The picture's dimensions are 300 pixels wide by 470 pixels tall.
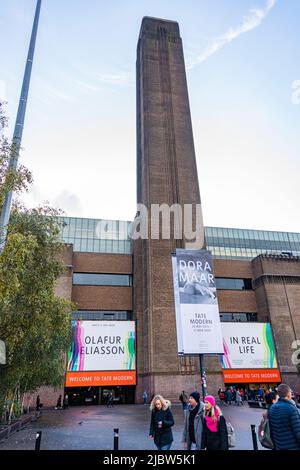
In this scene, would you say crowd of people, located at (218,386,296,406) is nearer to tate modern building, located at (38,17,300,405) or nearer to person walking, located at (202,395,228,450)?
tate modern building, located at (38,17,300,405)

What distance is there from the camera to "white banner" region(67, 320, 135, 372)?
33156 millimetres

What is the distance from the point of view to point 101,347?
111 feet

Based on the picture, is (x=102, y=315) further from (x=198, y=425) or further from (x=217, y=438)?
(x=217, y=438)

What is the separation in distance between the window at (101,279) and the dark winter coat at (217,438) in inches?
1344

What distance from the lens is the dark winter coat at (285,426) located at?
4621 mm

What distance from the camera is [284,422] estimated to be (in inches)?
186

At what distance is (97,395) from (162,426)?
3151 cm

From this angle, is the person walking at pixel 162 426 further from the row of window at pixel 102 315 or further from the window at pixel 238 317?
the window at pixel 238 317

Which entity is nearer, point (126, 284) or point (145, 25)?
point (126, 284)

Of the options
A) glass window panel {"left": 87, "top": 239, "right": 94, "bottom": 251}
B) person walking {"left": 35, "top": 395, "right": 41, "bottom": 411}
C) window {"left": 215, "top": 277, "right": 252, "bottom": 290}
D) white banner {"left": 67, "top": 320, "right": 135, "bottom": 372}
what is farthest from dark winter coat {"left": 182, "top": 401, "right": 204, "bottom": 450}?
glass window panel {"left": 87, "top": 239, "right": 94, "bottom": 251}

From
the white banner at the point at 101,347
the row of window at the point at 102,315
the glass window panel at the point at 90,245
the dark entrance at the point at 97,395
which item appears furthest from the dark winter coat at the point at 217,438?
the glass window panel at the point at 90,245
